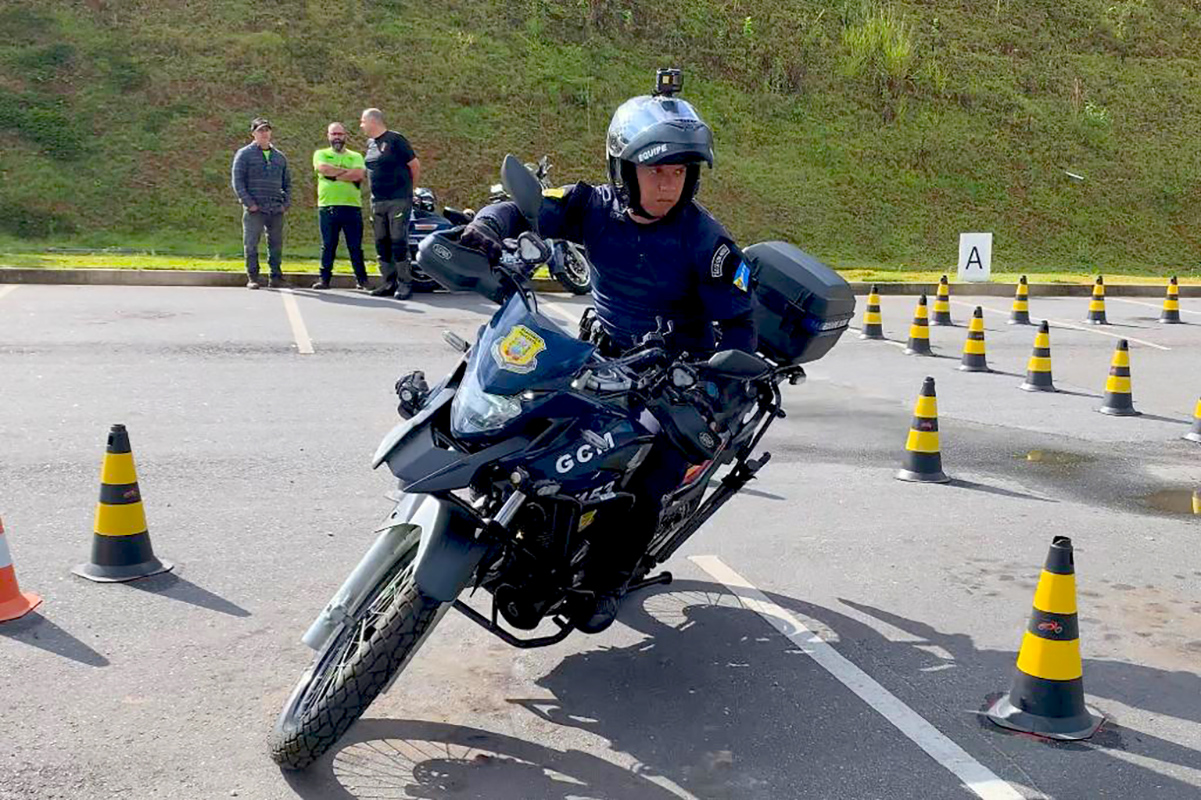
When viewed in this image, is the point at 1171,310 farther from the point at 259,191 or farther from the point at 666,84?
the point at 666,84

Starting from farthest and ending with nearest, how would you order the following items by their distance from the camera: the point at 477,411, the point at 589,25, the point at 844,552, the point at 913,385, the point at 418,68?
1. the point at 589,25
2. the point at 418,68
3. the point at 913,385
4. the point at 844,552
5. the point at 477,411

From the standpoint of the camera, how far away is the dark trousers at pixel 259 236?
53.4ft

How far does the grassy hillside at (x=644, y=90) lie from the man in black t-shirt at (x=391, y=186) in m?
5.95

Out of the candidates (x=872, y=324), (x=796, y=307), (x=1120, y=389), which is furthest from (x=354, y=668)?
(x=872, y=324)

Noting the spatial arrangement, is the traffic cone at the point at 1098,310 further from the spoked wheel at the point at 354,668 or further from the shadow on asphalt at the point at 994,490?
the spoked wheel at the point at 354,668

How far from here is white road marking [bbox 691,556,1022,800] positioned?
4.28 m

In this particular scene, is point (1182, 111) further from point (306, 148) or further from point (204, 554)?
point (204, 554)

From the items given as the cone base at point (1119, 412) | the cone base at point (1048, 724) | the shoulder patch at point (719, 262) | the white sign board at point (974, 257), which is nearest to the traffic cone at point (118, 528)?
the shoulder patch at point (719, 262)

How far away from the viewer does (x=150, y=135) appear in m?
23.8

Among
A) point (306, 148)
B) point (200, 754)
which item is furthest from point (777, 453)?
point (306, 148)

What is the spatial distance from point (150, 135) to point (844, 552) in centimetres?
2029

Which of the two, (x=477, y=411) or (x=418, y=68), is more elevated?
(x=418, y=68)

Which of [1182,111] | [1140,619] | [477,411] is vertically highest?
[1182,111]

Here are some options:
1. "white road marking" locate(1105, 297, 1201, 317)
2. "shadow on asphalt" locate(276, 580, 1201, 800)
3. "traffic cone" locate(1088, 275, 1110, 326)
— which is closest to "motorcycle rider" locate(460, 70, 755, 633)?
"shadow on asphalt" locate(276, 580, 1201, 800)
